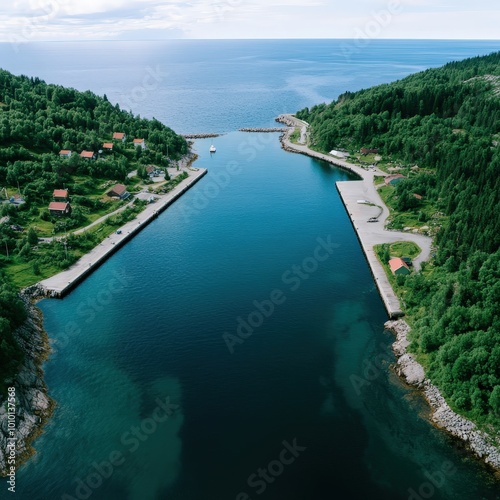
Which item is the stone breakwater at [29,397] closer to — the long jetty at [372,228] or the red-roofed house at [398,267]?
the long jetty at [372,228]

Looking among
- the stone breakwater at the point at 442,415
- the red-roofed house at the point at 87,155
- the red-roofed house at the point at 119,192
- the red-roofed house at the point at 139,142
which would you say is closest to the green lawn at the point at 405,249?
the stone breakwater at the point at 442,415

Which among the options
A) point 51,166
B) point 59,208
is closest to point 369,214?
point 59,208

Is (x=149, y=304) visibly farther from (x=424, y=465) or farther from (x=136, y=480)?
(x=424, y=465)

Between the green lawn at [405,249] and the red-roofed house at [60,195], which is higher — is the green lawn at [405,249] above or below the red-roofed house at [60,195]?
below

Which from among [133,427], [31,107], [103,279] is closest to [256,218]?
[103,279]

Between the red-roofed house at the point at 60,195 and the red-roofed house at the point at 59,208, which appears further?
the red-roofed house at the point at 60,195

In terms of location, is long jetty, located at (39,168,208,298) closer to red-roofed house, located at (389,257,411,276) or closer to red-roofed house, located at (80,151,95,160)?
red-roofed house, located at (80,151,95,160)

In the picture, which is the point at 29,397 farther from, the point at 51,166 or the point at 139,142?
the point at 139,142
